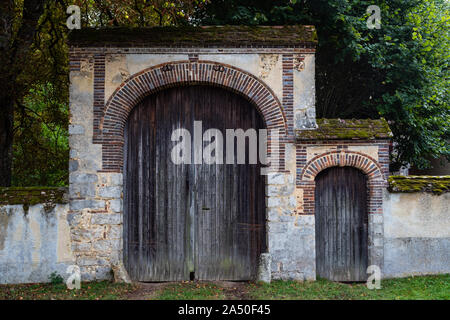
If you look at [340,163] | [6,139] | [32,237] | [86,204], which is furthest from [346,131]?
[6,139]

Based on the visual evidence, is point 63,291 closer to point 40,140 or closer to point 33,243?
point 33,243

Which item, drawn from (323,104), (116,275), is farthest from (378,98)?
(116,275)

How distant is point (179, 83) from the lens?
6562mm

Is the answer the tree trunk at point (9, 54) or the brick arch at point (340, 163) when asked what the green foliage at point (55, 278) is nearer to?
the tree trunk at point (9, 54)

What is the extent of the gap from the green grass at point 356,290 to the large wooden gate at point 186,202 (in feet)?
2.75

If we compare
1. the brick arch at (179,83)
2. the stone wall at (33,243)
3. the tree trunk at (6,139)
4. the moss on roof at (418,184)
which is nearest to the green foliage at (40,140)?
the tree trunk at (6,139)

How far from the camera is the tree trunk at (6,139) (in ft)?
25.6

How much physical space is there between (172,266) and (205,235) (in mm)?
848

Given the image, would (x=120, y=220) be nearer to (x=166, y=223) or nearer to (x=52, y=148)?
(x=166, y=223)

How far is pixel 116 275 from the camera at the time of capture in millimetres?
6137

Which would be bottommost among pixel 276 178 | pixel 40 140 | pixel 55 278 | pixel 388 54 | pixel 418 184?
pixel 55 278

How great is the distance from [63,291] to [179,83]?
4133mm

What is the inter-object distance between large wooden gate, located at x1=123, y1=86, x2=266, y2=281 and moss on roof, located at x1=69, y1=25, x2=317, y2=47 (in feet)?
3.07

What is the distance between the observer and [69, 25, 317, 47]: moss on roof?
6406 mm
